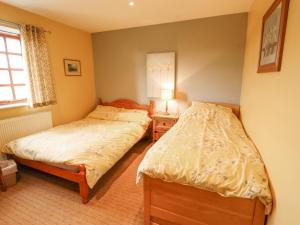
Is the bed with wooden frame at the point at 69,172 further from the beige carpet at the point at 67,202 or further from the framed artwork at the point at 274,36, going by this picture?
the framed artwork at the point at 274,36

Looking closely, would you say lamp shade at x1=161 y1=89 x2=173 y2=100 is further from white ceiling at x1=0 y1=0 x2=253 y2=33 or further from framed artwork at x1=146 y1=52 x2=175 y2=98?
white ceiling at x1=0 y1=0 x2=253 y2=33

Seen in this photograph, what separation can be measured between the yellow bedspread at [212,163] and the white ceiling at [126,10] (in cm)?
185

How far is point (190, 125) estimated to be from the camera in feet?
7.72

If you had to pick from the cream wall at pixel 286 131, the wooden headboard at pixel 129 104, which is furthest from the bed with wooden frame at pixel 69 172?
the wooden headboard at pixel 129 104

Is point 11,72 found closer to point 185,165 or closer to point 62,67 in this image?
point 62,67

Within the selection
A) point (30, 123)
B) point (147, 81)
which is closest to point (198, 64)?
point (147, 81)

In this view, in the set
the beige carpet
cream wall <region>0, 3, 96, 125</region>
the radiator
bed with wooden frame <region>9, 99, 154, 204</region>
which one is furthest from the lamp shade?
the radiator

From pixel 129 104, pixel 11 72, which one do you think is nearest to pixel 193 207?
pixel 129 104

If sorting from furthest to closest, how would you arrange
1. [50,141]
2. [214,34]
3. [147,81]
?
[147,81]
[214,34]
[50,141]

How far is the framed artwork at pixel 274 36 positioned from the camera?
1191mm

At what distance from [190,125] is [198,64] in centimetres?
135

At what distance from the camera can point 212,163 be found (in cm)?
136

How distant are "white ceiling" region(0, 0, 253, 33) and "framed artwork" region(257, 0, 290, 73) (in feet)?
3.56

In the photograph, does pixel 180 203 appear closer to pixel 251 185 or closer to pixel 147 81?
pixel 251 185
